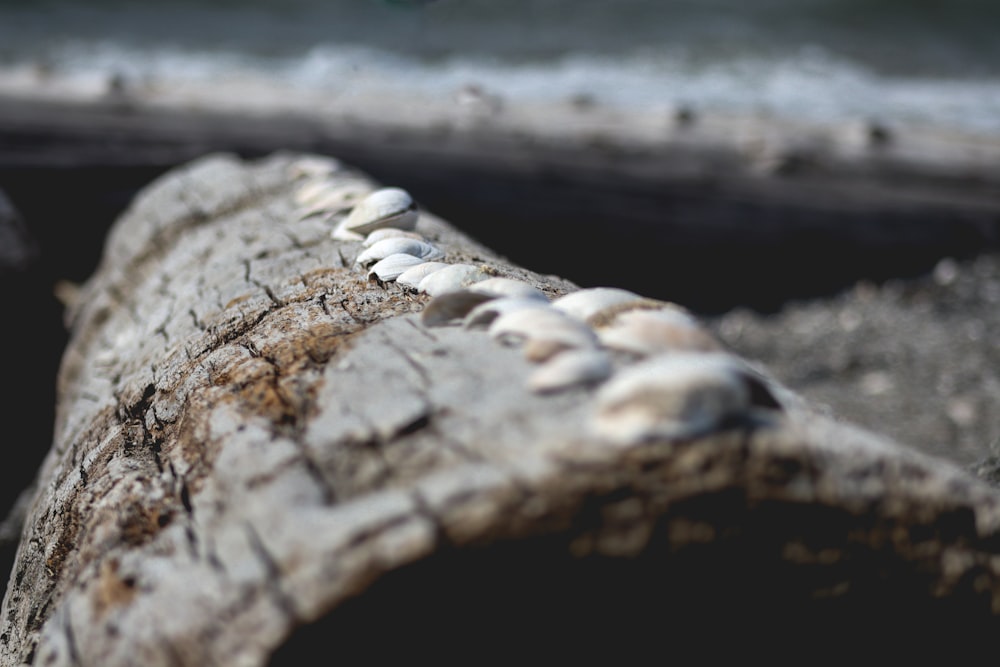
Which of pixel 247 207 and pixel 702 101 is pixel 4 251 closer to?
pixel 247 207

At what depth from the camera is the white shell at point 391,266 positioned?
1.74 metres

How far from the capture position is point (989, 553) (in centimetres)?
111

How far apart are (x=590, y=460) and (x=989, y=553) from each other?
0.60m

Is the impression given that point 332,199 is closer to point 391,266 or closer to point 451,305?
point 391,266

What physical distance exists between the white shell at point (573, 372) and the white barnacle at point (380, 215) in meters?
1.06

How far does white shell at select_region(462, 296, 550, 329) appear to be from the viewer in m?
1.29

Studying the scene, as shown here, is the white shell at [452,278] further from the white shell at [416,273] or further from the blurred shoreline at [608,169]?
the blurred shoreline at [608,169]

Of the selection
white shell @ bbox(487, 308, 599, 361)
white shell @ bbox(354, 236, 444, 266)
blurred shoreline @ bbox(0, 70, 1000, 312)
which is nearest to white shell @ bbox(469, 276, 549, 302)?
white shell @ bbox(487, 308, 599, 361)

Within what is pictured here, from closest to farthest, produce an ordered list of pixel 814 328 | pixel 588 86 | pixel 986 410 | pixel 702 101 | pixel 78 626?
pixel 78 626 < pixel 986 410 < pixel 814 328 < pixel 702 101 < pixel 588 86

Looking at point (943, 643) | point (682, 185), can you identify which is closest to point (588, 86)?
point (682, 185)

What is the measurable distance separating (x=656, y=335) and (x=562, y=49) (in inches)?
354

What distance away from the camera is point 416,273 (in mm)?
1721

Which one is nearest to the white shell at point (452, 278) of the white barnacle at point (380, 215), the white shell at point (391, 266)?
the white shell at point (391, 266)

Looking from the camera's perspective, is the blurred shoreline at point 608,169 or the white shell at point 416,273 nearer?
the white shell at point 416,273
